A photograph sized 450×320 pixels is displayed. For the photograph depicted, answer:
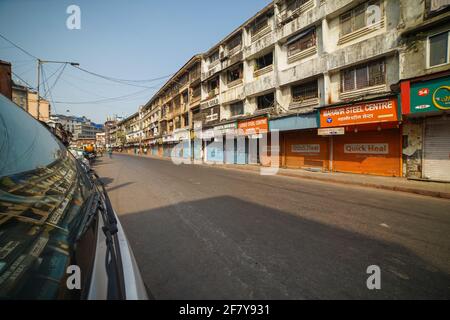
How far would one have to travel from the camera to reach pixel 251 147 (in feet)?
61.3

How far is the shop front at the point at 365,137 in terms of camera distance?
960 centimetres

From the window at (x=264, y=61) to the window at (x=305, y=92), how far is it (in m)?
3.73

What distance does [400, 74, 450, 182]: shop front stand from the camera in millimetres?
7816

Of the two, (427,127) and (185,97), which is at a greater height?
(185,97)

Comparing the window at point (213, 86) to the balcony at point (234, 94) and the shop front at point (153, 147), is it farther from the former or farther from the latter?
the shop front at point (153, 147)

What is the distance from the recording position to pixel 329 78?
12.2 meters

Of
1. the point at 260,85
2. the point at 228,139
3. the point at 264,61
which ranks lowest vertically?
the point at 228,139

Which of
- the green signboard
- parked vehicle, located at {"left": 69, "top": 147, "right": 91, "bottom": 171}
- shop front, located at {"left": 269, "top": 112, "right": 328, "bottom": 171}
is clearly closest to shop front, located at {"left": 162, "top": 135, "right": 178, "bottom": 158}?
parked vehicle, located at {"left": 69, "top": 147, "right": 91, "bottom": 171}

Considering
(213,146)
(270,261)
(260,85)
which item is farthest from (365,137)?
(213,146)

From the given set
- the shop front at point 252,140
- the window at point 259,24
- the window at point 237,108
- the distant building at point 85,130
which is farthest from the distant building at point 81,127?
the window at point 259,24

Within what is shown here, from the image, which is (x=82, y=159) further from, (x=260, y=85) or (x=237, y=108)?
(x=237, y=108)

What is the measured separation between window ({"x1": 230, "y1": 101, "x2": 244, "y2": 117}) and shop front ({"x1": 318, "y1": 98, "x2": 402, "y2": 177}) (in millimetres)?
9038

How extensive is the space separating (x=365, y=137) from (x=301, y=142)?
13.4 feet
